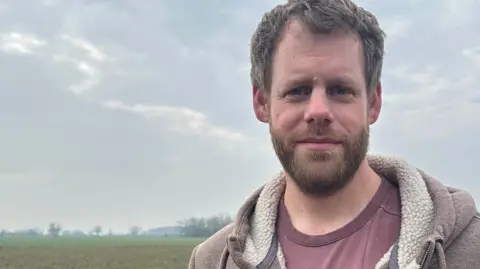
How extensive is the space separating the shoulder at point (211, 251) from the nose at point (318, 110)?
0.87 meters

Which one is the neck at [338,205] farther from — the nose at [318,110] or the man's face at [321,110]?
the nose at [318,110]

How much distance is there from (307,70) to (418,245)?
A: 2.72 ft

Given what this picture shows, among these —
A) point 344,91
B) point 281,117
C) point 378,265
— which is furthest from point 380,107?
point 378,265

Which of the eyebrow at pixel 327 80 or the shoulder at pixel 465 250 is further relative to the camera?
the eyebrow at pixel 327 80

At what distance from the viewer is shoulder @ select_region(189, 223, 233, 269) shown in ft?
10.3

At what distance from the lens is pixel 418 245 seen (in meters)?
2.53

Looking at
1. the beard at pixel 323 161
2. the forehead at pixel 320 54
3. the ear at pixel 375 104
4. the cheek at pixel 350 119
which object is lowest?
the beard at pixel 323 161

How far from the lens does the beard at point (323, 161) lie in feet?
8.50

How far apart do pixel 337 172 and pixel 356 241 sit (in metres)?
0.31

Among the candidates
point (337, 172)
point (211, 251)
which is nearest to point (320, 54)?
point (337, 172)

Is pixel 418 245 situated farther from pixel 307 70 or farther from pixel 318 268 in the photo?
pixel 307 70

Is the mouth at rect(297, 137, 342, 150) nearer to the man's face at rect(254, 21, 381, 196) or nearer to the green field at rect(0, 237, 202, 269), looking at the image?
the man's face at rect(254, 21, 381, 196)

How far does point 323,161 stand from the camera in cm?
260

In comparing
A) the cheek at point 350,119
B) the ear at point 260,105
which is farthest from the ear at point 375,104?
the ear at point 260,105
